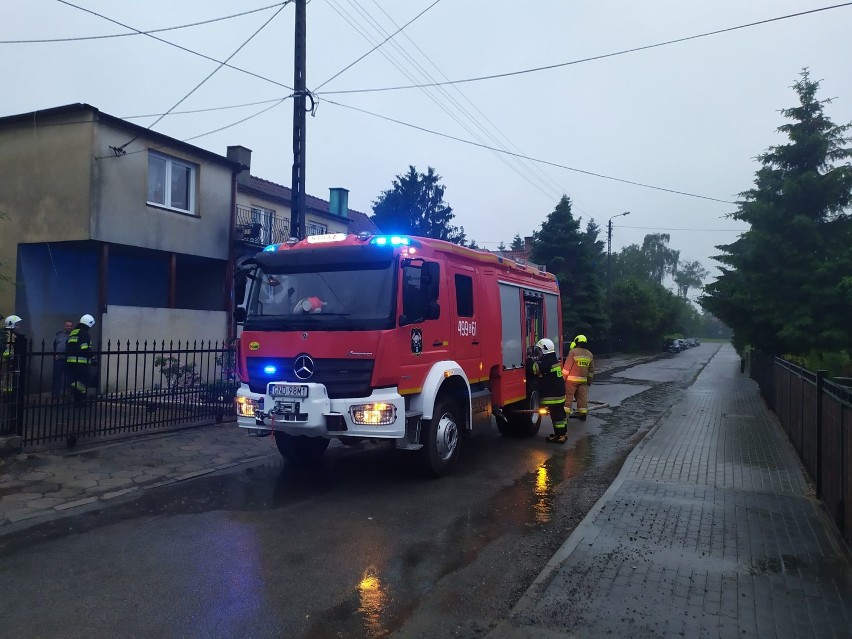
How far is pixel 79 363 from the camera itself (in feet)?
31.7

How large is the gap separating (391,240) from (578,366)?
6.83 m

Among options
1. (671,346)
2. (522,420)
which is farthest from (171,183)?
(671,346)

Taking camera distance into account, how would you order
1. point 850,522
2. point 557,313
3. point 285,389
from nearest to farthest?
point 850,522, point 285,389, point 557,313

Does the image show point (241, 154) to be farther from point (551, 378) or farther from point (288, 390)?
point (288, 390)

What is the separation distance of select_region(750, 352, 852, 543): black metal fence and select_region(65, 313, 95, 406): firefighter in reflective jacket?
8.95 m

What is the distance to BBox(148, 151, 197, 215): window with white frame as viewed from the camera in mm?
15418

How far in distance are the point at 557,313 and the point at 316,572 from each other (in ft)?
29.3

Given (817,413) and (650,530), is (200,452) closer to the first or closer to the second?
(650,530)

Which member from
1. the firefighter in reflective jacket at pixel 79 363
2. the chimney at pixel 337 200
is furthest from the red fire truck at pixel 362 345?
the chimney at pixel 337 200

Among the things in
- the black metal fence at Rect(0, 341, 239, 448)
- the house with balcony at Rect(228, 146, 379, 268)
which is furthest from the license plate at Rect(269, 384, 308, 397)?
the house with balcony at Rect(228, 146, 379, 268)

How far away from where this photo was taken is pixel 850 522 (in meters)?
4.92

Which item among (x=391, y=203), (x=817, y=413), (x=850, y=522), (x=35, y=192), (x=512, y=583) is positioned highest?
(x=391, y=203)

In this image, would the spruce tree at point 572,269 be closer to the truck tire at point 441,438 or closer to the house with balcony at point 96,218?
the house with balcony at point 96,218

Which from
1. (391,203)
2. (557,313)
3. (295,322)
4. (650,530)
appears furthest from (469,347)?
(391,203)
